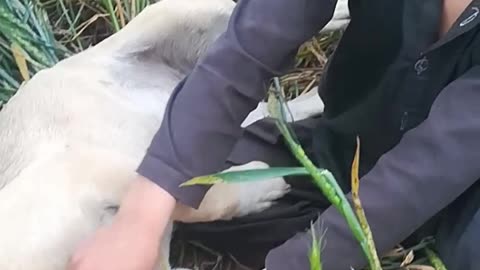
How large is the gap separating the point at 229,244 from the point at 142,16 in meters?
0.35

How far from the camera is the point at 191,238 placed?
1.46 meters

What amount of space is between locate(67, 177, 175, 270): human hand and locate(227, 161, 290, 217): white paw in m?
0.25

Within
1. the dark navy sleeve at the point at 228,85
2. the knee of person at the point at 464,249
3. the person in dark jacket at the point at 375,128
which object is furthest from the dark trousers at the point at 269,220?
the dark navy sleeve at the point at 228,85

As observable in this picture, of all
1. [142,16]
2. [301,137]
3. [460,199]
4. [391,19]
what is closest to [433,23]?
[391,19]

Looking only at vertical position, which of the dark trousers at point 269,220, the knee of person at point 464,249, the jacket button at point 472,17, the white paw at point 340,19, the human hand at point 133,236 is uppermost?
the jacket button at point 472,17

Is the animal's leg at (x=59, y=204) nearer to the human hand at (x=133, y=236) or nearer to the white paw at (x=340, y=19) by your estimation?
the human hand at (x=133, y=236)

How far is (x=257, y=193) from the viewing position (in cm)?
140

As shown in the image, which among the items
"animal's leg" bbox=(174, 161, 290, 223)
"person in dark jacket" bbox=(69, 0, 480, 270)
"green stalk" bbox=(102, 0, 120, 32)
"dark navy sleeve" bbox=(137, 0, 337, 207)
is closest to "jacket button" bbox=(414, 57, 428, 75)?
"person in dark jacket" bbox=(69, 0, 480, 270)

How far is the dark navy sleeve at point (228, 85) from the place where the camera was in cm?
114

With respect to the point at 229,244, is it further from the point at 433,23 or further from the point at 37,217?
the point at 433,23

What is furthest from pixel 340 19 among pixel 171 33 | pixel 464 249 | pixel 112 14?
pixel 464 249

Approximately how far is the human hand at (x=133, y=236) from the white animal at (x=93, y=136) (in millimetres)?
71

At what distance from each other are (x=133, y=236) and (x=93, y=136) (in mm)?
247

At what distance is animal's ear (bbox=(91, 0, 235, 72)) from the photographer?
57.7 inches
